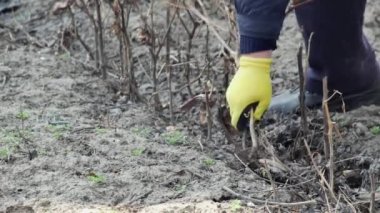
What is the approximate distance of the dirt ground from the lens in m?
1.90

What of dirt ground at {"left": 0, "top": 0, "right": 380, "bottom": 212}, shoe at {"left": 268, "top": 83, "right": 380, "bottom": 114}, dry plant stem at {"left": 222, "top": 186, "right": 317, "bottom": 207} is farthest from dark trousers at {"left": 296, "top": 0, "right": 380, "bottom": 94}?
dry plant stem at {"left": 222, "top": 186, "right": 317, "bottom": 207}

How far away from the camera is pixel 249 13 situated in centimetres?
221

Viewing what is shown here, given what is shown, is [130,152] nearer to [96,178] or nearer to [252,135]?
[96,178]

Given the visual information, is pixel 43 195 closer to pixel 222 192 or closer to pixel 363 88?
pixel 222 192

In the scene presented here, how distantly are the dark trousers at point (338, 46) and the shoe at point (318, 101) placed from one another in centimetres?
2

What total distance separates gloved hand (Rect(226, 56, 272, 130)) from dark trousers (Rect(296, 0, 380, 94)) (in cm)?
47

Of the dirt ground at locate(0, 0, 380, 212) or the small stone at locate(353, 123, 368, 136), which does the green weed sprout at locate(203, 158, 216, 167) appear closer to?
the dirt ground at locate(0, 0, 380, 212)

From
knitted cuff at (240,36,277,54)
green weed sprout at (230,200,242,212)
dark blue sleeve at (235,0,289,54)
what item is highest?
dark blue sleeve at (235,0,289,54)

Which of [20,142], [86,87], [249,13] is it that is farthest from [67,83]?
[249,13]

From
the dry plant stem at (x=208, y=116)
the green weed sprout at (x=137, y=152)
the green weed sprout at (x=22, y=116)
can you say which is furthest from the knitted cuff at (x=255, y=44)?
the green weed sprout at (x=22, y=116)

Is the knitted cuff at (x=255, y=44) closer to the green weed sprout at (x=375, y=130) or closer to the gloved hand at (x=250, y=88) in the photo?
the gloved hand at (x=250, y=88)

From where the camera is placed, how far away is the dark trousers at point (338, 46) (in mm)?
2635

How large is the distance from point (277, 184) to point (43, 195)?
1.94 feet

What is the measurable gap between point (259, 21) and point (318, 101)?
643 mm
